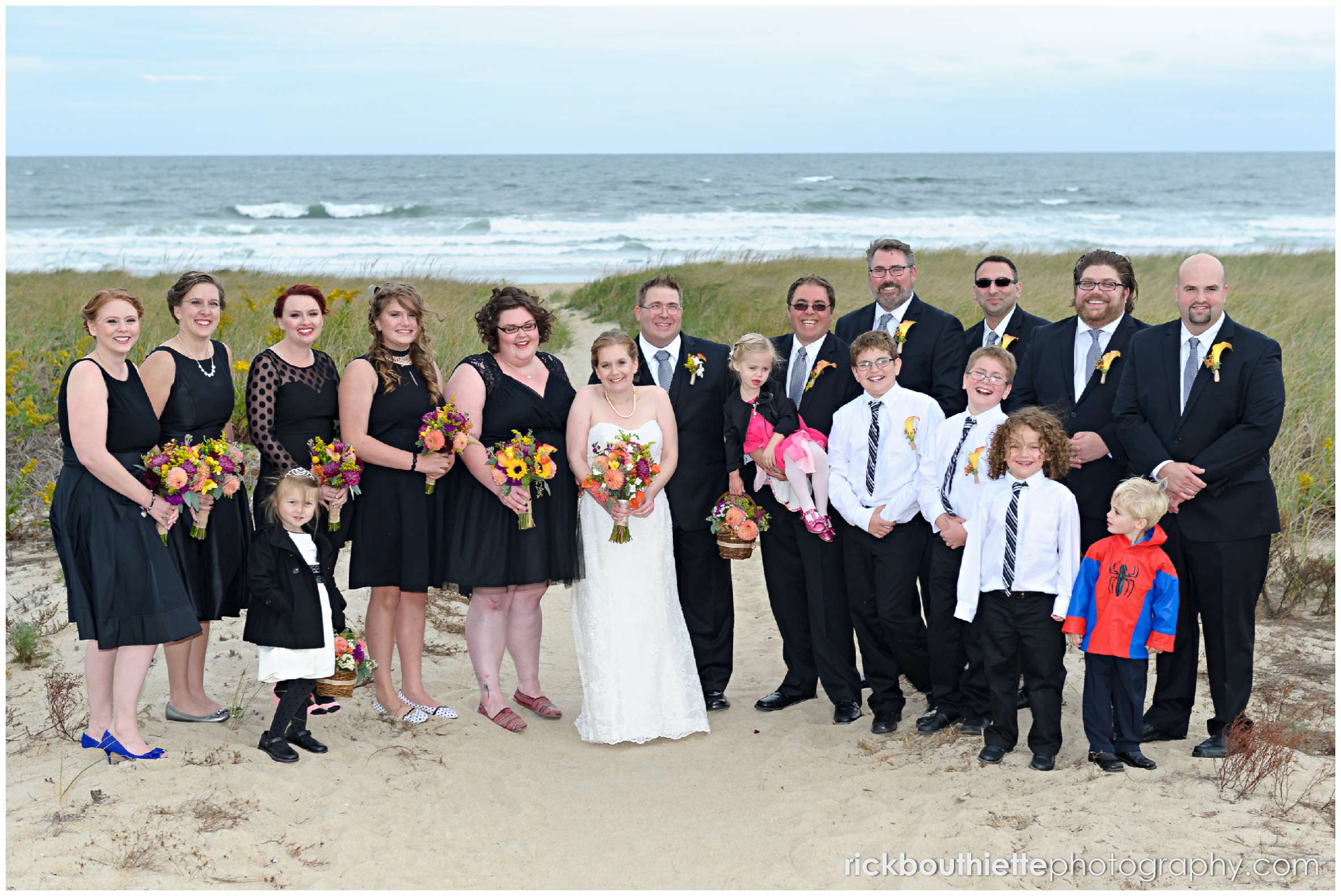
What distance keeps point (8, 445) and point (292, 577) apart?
6.57 m

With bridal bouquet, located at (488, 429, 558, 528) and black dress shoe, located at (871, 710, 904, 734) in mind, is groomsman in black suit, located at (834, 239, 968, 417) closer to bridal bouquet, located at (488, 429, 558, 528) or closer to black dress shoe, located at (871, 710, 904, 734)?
black dress shoe, located at (871, 710, 904, 734)

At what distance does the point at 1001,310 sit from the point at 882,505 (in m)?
1.51

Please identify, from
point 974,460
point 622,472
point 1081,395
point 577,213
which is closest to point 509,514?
point 622,472

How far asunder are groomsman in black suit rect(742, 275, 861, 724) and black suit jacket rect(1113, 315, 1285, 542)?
5.16 ft

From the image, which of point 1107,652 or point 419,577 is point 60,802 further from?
point 1107,652

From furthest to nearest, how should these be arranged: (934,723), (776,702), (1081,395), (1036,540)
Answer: (776,702)
(934,723)
(1081,395)
(1036,540)

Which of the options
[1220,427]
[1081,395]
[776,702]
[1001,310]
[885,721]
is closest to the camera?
[1220,427]

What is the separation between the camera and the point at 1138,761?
18.3 ft

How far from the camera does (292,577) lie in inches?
223

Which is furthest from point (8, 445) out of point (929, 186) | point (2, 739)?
point (929, 186)

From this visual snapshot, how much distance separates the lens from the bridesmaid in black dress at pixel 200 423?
570 centimetres

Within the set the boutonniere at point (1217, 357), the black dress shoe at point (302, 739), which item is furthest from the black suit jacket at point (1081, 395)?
the black dress shoe at point (302, 739)

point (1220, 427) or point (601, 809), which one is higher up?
point (1220, 427)

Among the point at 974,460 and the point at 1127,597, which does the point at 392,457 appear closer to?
the point at 974,460
